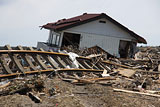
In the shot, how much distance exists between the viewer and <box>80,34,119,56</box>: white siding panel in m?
21.6

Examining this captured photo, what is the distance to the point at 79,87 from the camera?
7.65 metres

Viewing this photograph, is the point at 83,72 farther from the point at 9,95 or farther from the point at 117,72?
the point at 9,95

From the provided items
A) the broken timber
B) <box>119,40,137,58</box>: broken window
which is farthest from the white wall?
the broken timber

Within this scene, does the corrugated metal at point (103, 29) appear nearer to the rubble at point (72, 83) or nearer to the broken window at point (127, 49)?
the broken window at point (127, 49)

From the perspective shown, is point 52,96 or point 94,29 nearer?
point 52,96

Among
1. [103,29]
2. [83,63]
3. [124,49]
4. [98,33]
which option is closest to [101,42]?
[98,33]

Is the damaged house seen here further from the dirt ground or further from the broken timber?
the dirt ground

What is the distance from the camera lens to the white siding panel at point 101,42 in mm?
21575

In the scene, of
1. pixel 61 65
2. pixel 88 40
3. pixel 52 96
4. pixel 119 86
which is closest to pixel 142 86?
pixel 119 86

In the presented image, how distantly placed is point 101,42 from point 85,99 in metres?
16.5

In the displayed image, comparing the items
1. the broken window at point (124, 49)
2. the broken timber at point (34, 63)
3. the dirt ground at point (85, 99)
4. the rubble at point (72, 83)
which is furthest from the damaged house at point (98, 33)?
the dirt ground at point (85, 99)

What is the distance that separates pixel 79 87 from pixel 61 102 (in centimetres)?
238

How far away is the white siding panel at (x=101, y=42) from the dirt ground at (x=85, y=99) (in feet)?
45.8

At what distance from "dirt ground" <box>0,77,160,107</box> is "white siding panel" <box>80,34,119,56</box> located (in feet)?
45.8
